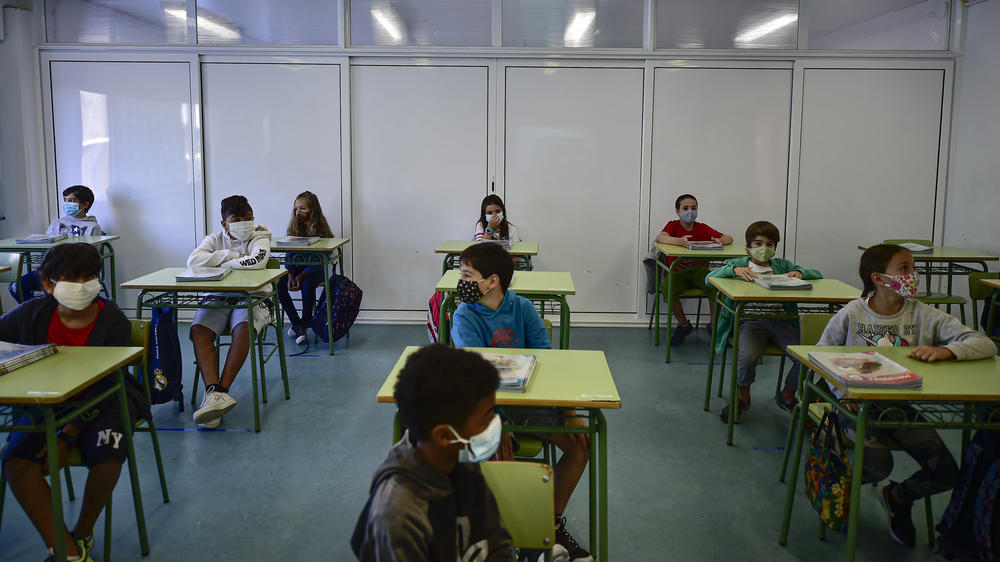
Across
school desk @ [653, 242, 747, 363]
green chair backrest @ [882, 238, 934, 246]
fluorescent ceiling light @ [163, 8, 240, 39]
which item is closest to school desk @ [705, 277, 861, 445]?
school desk @ [653, 242, 747, 363]

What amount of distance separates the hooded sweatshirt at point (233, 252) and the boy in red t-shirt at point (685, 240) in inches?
113

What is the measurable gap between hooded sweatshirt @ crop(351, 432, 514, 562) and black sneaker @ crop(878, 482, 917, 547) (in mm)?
1875

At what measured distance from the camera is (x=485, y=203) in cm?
573

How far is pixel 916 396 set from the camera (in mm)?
2213

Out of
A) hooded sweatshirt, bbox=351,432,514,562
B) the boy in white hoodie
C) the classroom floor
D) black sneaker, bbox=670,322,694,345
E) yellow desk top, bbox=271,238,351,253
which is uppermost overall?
the boy in white hoodie

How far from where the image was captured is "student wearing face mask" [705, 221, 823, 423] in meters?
3.83

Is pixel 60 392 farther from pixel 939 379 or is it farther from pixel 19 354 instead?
pixel 939 379

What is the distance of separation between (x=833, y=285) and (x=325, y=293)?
11.2ft

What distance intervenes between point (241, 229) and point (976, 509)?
12.5 ft

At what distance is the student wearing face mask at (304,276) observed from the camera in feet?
18.1

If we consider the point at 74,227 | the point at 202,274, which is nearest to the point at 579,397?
the point at 202,274

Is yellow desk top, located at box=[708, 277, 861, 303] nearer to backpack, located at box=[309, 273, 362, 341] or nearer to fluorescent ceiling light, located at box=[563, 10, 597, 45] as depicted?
backpack, located at box=[309, 273, 362, 341]

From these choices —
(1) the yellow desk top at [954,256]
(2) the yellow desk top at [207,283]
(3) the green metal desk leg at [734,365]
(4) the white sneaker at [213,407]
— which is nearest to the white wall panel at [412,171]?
(2) the yellow desk top at [207,283]

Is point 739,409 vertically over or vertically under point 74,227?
under
